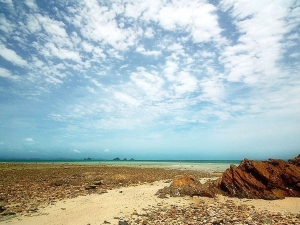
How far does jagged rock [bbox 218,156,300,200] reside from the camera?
12.3 m

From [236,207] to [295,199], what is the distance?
3865 mm

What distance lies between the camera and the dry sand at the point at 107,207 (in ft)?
30.0

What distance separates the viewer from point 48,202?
12.3 metres

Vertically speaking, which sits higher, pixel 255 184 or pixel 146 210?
pixel 255 184

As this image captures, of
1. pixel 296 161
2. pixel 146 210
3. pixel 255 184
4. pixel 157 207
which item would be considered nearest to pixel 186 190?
pixel 157 207

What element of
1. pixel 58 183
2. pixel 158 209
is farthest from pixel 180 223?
pixel 58 183

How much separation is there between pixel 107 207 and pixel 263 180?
372 inches

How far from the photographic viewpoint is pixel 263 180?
42.3 feet

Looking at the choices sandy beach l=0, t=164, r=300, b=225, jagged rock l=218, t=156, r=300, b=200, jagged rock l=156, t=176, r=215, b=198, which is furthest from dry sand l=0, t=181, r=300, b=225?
jagged rock l=218, t=156, r=300, b=200

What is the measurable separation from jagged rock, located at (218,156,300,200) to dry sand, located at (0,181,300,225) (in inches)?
30.2

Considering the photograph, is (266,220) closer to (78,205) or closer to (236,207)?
(236,207)

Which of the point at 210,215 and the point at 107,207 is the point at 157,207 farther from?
the point at 210,215

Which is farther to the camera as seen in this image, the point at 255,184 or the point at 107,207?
the point at 255,184

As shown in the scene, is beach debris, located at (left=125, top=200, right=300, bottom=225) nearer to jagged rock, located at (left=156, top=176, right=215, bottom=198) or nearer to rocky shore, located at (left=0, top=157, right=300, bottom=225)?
rocky shore, located at (left=0, top=157, right=300, bottom=225)
